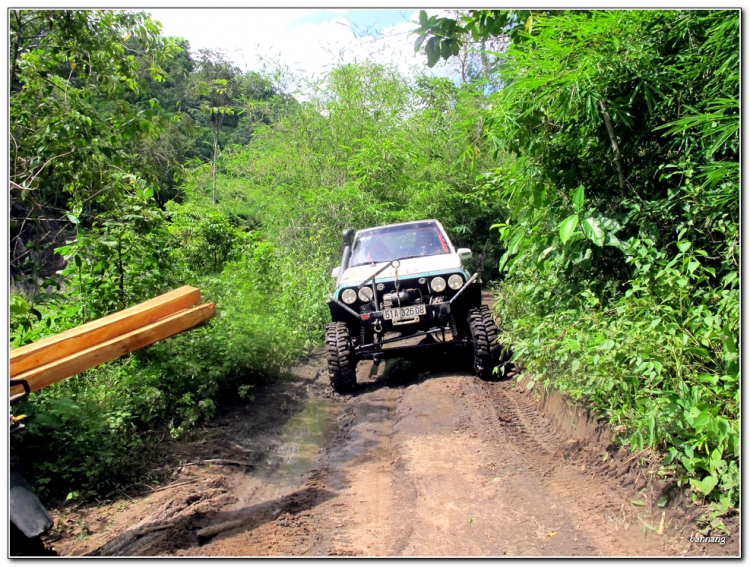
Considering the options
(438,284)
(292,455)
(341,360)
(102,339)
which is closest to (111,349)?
(102,339)

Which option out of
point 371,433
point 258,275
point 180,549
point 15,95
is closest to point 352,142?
point 258,275

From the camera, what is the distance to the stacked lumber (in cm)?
287

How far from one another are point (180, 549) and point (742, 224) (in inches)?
138

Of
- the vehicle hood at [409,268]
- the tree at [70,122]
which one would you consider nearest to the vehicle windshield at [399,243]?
the vehicle hood at [409,268]

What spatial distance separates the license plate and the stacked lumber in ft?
9.98

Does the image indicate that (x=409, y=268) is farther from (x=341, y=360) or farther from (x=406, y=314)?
(x=341, y=360)

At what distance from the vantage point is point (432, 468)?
13.4 ft

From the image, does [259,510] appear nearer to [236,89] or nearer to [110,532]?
[110,532]

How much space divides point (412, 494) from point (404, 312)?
9.60ft

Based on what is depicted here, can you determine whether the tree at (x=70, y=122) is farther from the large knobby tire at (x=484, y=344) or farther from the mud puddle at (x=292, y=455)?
the large knobby tire at (x=484, y=344)

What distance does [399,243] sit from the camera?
26.0 ft

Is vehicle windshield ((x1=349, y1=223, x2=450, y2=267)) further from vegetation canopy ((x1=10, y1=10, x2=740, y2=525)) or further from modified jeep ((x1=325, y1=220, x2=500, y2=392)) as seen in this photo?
vegetation canopy ((x1=10, y1=10, x2=740, y2=525))

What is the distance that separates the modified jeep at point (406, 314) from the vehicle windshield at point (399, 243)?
0.39 meters

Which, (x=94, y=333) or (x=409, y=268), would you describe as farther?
(x=409, y=268)
